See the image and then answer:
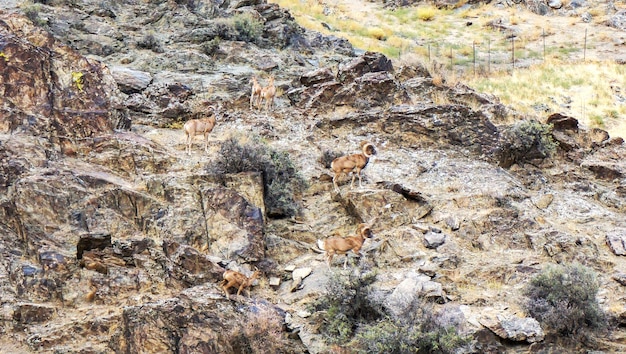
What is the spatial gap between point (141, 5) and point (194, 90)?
6.80 m

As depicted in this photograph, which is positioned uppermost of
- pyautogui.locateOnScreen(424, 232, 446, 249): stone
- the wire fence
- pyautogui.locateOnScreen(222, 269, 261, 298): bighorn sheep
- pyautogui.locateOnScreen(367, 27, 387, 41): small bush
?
pyautogui.locateOnScreen(222, 269, 261, 298): bighorn sheep

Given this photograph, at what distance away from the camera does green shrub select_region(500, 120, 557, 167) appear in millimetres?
16719

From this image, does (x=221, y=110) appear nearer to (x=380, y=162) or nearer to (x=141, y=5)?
(x=380, y=162)

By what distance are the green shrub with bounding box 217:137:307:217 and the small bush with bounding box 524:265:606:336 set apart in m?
5.18

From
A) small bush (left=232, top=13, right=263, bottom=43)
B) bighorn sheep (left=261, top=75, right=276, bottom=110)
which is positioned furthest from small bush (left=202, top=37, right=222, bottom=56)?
bighorn sheep (left=261, top=75, right=276, bottom=110)

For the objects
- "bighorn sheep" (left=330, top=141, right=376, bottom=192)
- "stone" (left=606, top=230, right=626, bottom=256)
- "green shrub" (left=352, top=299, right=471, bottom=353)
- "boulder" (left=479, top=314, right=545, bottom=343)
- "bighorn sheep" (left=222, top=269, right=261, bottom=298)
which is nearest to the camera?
"green shrub" (left=352, top=299, right=471, bottom=353)

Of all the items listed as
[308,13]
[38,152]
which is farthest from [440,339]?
[308,13]

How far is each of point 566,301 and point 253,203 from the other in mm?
6164

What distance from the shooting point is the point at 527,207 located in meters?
14.6

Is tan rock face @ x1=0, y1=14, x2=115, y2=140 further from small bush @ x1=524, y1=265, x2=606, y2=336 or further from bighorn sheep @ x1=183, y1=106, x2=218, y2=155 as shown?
small bush @ x1=524, y1=265, x2=606, y2=336

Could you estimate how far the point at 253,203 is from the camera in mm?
13562

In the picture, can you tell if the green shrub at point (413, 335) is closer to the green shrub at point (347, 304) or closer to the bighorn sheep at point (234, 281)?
the green shrub at point (347, 304)

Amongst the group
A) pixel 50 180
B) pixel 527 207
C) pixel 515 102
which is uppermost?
pixel 50 180

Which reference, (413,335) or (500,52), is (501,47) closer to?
(500,52)
